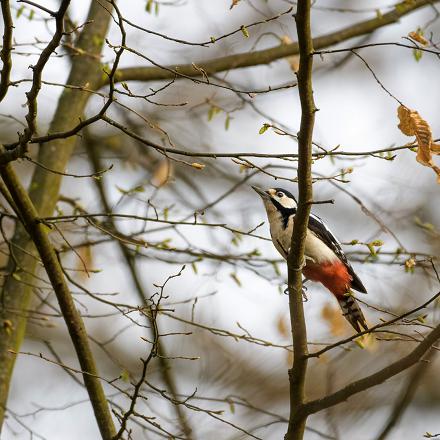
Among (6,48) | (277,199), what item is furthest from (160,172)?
(6,48)

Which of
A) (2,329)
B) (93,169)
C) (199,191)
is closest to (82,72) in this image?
(93,169)

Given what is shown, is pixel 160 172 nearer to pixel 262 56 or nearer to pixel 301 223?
pixel 262 56

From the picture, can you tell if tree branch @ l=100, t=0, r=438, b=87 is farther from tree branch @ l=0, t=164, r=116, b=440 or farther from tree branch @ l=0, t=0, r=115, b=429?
tree branch @ l=0, t=164, r=116, b=440

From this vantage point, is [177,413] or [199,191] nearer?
[177,413]

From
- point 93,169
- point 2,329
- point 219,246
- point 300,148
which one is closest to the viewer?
point 300,148

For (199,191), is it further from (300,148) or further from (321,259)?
(300,148)

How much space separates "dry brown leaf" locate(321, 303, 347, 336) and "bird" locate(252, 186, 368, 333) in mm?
249

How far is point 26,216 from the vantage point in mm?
4242

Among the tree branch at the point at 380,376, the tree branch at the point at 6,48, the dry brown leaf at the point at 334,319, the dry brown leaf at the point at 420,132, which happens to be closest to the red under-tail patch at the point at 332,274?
the dry brown leaf at the point at 334,319

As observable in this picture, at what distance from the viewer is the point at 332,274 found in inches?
229

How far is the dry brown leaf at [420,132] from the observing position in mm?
3551

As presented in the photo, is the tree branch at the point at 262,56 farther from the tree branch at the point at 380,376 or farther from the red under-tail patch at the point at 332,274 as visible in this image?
the tree branch at the point at 380,376

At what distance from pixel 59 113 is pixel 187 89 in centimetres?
294

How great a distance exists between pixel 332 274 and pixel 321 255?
0.52 feet
